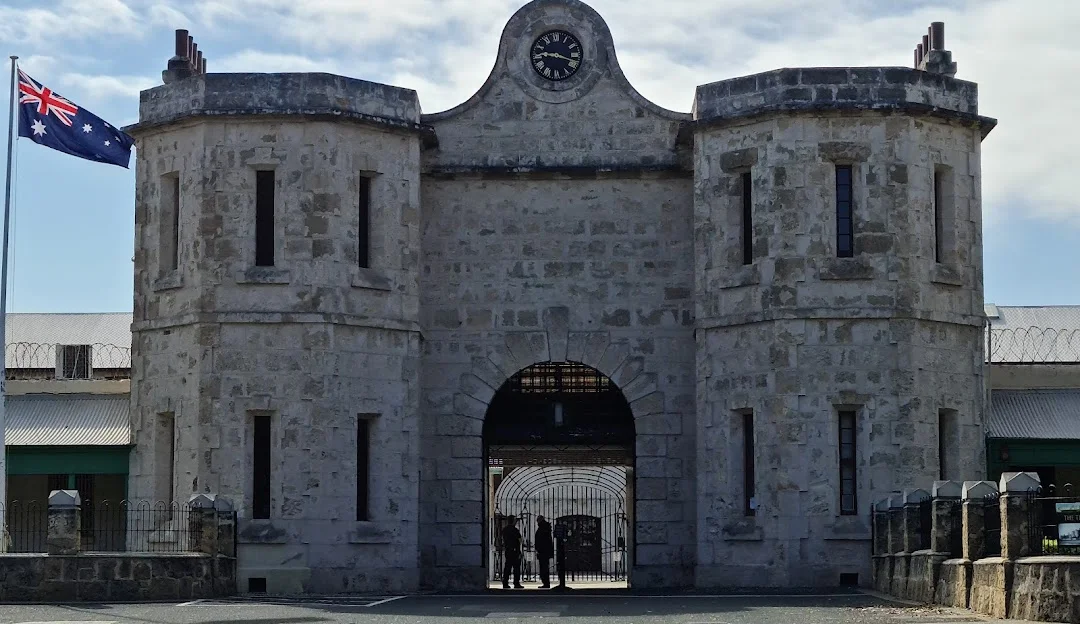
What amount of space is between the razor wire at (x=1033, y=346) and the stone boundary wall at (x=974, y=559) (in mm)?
12429

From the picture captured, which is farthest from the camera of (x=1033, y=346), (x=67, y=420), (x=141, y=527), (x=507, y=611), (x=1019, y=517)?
(x=1033, y=346)

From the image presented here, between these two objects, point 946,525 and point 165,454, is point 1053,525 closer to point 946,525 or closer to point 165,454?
point 946,525

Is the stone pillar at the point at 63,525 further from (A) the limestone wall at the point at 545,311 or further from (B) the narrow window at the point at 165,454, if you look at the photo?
(A) the limestone wall at the point at 545,311

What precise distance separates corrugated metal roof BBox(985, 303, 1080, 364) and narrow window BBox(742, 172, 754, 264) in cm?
869

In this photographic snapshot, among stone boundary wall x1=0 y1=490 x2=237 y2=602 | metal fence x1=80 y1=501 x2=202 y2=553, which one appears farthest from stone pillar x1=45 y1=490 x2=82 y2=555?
metal fence x1=80 y1=501 x2=202 y2=553

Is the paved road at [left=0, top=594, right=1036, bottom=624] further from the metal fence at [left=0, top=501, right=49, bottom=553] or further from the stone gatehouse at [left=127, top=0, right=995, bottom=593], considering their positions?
the metal fence at [left=0, top=501, right=49, bottom=553]

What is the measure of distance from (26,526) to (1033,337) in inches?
885

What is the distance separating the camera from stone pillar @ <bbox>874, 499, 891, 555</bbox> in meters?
28.6

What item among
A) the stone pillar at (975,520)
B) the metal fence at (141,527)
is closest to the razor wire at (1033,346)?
the stone pillar at (975,520)

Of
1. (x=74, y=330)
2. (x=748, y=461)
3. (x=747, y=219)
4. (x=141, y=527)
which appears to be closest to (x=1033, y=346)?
(x=747, y=219)

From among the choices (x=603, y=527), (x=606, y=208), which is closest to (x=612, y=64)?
(x=606, y=208)

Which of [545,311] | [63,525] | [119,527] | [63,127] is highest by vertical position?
[63,127]

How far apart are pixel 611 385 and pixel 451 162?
5172mm

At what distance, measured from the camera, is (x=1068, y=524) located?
69.3 ft
